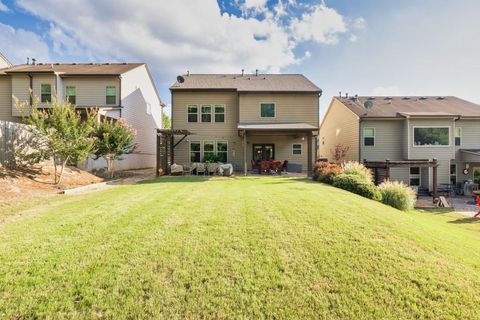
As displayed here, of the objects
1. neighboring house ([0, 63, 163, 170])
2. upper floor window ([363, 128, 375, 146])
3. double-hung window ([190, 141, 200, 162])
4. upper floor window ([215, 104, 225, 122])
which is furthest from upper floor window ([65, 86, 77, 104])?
upper floor window ([363, 128, 375, 146])

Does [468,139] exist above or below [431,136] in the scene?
below

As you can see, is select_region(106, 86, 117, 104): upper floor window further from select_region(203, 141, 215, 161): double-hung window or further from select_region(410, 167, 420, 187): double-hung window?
select_region(410, 167, 420, 187): double-hung window

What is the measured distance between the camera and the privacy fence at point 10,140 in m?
9.38

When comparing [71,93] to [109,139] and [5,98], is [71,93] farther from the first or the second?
[109,139]

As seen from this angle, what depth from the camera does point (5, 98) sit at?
18391 millimetres

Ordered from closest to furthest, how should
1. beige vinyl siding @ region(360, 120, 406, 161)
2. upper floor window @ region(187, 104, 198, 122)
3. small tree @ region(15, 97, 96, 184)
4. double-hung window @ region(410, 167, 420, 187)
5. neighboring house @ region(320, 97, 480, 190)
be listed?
small tree @ region(15, 97, 96, 184), neighboring house @ region(320, 97, 480, 190), double-hung window @ region(410, 167, 420, 187), beige vinyl siding @ region(360, 120, 406, 161), upper floor window @ region(187, 104, 198, 122)

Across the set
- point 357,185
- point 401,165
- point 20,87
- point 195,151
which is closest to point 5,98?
point 20,87

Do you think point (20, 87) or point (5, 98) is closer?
point (20, 87)

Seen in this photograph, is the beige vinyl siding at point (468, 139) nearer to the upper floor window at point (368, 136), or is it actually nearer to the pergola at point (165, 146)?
the upper floor window at point (368, 136)

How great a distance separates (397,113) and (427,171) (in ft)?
16.7

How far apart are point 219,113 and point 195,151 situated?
3.70m

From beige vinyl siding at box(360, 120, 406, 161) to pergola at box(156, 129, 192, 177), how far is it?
1405 cm

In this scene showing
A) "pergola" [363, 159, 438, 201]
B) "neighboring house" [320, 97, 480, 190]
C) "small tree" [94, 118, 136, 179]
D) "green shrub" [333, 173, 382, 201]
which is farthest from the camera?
"neighboring house" [320, 97, 480, 190]

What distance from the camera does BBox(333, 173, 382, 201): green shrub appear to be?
9633 mm
